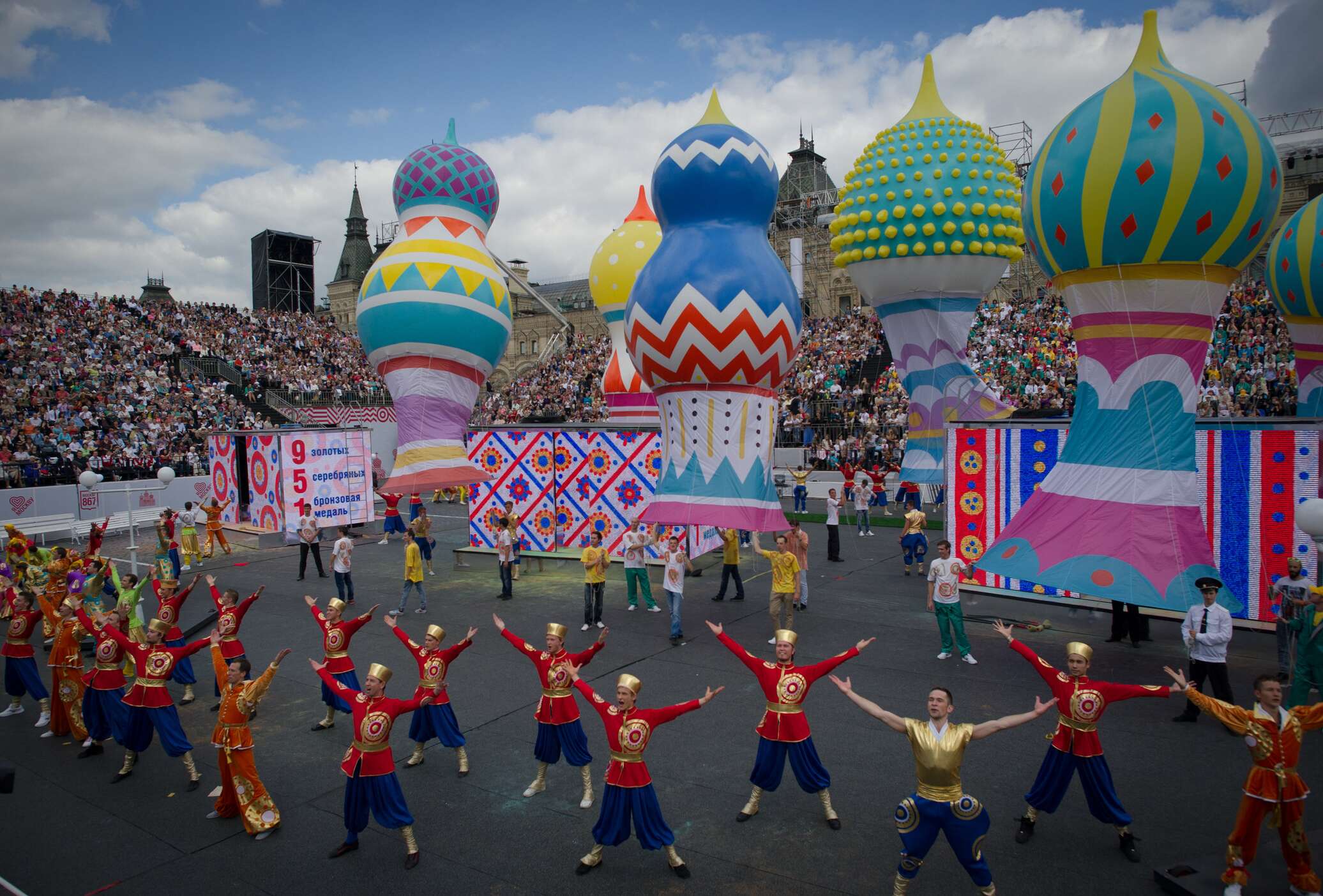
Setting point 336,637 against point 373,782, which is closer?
point 373,782

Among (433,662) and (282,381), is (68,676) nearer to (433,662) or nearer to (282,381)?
(433,662)

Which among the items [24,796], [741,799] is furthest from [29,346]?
[741,799]

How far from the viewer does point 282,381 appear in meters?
35.7

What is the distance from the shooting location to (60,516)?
826 inches

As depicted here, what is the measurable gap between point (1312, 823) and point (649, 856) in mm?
4579

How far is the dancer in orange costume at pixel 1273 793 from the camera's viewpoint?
15.2ft

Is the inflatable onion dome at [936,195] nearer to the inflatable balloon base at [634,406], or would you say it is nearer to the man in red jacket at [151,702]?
the inflatable balloon base at [634,406]

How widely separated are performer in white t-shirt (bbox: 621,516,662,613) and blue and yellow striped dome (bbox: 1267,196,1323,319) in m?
10.7

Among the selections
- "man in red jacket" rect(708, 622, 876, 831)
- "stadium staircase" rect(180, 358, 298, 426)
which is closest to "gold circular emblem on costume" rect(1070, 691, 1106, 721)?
"man in red jacket" rect(708, 622, 876, 831)

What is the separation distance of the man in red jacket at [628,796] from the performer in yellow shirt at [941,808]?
145cm

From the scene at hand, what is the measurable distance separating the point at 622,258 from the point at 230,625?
429 inches

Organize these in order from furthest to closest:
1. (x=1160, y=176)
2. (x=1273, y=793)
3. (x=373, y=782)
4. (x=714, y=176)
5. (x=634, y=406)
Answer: (x=634, y=406), (x=714, y=176), (x=1160, y=176), (x=373, y=782), (x=1273, y=793)

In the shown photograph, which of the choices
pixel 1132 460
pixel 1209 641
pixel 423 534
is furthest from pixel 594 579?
pixel 1209 641

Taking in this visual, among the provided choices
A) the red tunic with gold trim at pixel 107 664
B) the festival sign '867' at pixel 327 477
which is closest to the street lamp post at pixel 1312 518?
the red tunic with gold trim at pixel 107 664
